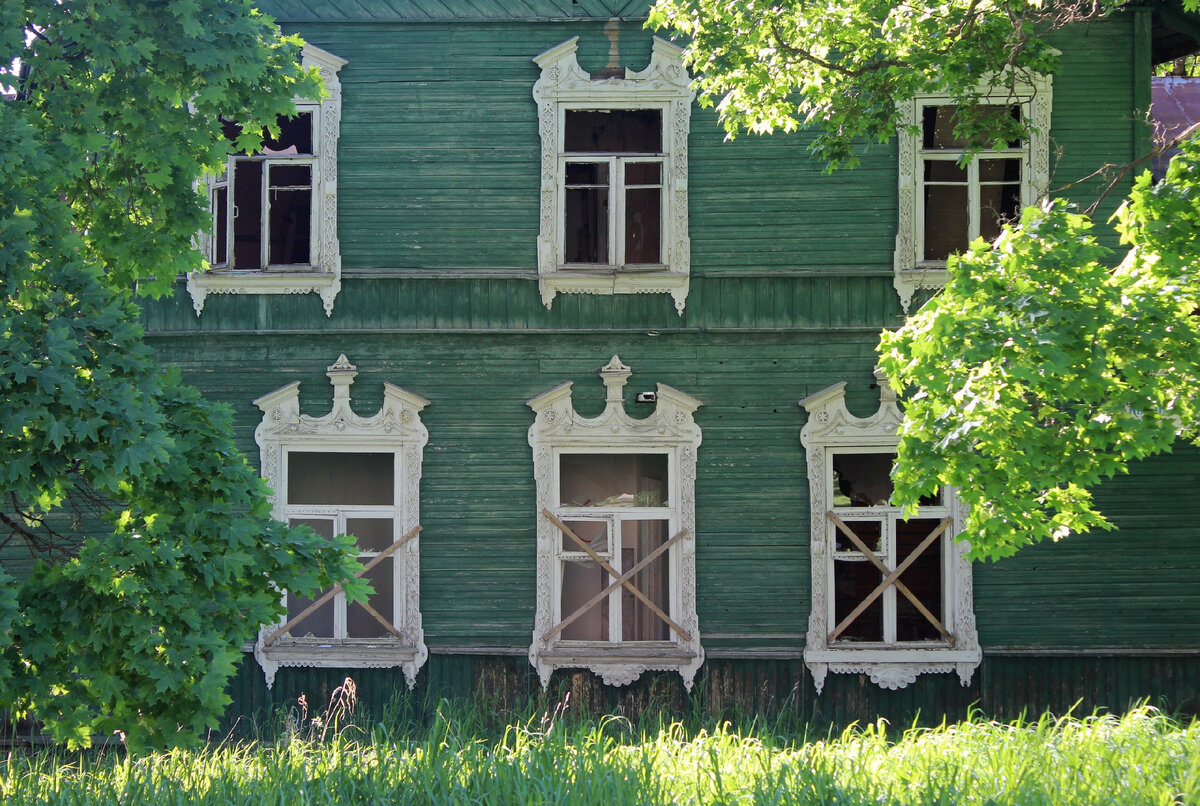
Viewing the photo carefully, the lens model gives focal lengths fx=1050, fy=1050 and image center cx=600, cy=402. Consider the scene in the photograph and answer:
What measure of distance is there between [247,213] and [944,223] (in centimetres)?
692

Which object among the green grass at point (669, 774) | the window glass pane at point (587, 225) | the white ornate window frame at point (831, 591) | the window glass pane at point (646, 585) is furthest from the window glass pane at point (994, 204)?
the green grass at point (669, 774)

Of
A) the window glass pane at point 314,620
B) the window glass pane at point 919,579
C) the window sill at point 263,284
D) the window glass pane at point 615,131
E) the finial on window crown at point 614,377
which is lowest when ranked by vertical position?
the window glass pane at point 314,620

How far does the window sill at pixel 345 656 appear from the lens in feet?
32.3

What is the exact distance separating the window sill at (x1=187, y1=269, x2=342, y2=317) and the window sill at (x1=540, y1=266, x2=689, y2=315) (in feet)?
6.81

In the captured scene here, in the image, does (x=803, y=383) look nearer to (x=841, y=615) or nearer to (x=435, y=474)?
(x=841, y=615)

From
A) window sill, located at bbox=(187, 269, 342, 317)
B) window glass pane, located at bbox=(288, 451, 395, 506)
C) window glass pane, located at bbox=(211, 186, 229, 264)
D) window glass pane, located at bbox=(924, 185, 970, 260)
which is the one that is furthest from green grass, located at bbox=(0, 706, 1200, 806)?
window glass pane, located at bbox=(211, 186, 229, 264)

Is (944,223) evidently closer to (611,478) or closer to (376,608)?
(611,478)

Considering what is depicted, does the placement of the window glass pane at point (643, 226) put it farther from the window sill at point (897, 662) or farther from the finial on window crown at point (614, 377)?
the window sill at point (897, 662)

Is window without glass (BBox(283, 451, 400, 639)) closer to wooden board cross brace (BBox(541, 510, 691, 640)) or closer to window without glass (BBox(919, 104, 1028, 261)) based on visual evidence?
wooden board cross brace (BBox(541, 510, 691, 640))

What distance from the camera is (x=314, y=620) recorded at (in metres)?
10.2

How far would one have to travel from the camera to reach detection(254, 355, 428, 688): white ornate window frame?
32.4ft

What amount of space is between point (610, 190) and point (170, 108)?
4.86m

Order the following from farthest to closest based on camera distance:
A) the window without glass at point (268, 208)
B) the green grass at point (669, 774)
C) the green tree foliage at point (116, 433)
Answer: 1. the window without glass at point (268, 208)
2. the green grass at point (669, 774)
3. the green tree foliage at point (116, 433)

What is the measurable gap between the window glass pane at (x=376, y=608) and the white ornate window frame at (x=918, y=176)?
5.64m
